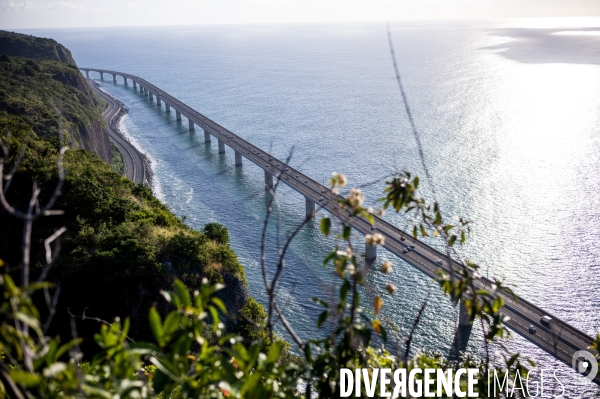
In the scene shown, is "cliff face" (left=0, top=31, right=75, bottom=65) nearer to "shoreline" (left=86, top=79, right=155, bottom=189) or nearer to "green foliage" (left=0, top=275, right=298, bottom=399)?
"shoreline" (left=86, top=79, right=155, bottom=189)

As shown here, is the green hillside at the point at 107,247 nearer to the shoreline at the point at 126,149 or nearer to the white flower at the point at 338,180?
the white flower at the point at 338,180

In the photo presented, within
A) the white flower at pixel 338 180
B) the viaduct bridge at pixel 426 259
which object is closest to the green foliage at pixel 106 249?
the viaduct bridge at pixel 426 259

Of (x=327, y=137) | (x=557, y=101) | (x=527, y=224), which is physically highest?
(x=557, y=101)

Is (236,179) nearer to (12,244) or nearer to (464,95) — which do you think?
(12,244)

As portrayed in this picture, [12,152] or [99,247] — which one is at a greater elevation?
[12,152]

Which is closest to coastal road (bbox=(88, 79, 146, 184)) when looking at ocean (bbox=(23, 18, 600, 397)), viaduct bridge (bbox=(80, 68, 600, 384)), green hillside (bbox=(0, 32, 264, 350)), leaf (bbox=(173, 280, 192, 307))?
ocean (bbox=(23, 18, 600, 397))

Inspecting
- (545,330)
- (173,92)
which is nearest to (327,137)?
(545,330)

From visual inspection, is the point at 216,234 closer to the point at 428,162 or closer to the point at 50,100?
the point at 50,100
